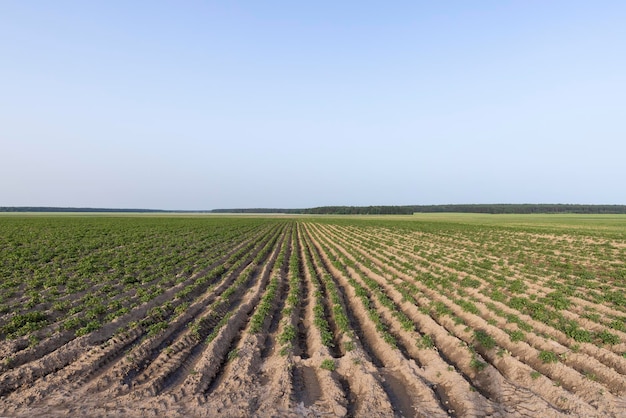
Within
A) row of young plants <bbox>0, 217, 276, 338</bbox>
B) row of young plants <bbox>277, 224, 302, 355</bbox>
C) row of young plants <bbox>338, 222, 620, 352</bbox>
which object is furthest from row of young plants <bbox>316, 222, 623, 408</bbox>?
row of young plants <bbox>0, 217, 276, 338</bbox>

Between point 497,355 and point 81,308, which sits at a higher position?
point 81,308

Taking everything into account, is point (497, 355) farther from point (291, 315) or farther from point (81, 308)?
point (81, 308)

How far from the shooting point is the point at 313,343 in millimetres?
9242

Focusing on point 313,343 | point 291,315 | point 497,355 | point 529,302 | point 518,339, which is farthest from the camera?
point 529,302

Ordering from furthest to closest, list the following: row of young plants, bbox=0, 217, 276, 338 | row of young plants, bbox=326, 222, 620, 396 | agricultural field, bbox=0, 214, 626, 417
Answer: row of young plants, bbox=0, 217, 276, 338 → row of young plants, bbox=326, 222, 620, 396 → agricultural field, bbox=0, 214, 626, 417

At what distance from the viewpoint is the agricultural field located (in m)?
6.44

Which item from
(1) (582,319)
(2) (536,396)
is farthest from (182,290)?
(1) (582,319)

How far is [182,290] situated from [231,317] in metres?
4.29

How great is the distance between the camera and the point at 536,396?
6.55 metres

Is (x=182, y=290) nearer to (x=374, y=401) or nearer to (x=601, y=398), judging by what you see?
(x=374, y=401)

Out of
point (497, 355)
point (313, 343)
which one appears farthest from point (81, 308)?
point (497, 355)

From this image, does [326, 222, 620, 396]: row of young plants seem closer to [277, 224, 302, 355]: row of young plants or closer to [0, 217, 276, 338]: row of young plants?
[277, 224, 302, 355]: row of young plants

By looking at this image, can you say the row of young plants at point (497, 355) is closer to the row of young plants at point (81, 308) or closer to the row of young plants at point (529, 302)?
the row of young plants at point (529, 302)

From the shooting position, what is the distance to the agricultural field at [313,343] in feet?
21.1
